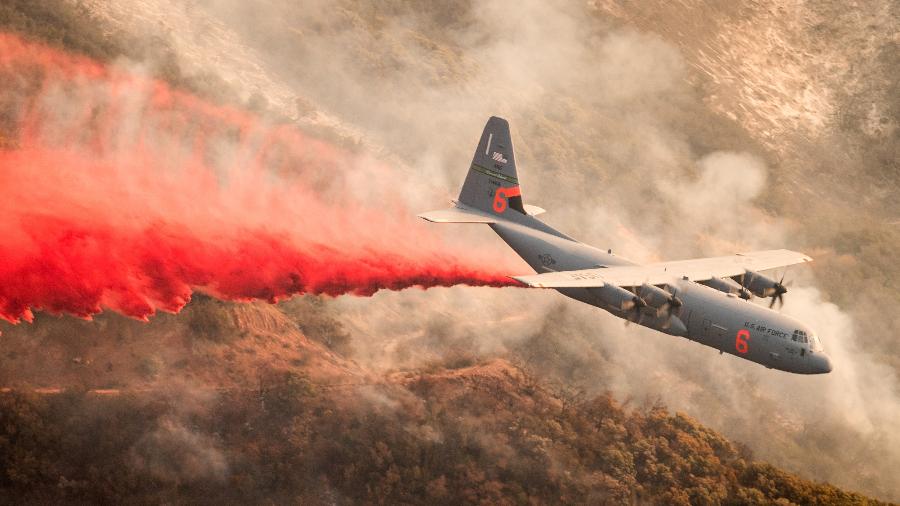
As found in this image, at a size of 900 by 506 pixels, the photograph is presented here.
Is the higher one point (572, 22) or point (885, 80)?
point (885, 80)

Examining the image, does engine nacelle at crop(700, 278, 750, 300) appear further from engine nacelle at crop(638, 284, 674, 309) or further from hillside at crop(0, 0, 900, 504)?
hillside at crop(0, 0, 900, 504)

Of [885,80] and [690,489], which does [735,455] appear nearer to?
[690,489]

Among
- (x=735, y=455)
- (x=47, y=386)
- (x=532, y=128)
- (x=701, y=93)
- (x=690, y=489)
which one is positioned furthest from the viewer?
(x=701, y=93)

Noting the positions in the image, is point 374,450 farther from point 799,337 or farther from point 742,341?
point 799,337

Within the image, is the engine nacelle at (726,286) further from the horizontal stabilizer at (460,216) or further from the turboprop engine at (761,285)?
the horizontal stabilizer at (460,216)

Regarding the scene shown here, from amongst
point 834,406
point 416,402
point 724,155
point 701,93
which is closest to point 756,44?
point 701,93

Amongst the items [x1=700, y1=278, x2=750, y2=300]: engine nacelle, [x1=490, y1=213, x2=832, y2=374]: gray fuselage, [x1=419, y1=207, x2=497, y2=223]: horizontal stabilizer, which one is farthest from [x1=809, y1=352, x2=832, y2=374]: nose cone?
[x1=419, y1=207, x2=497, y2=223]: horizontal stabilizer

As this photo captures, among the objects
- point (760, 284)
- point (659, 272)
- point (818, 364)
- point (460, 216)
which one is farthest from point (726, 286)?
point (460, 216)
